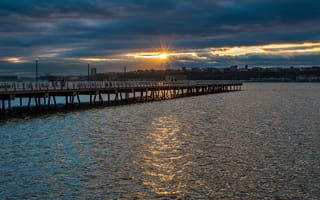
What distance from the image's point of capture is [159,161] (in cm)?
2197

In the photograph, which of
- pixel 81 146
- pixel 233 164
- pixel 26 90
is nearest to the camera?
pixel 233 164

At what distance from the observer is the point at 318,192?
16.6 metres

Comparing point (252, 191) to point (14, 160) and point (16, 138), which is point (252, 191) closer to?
point (14, 160)

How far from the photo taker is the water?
16.9 meters

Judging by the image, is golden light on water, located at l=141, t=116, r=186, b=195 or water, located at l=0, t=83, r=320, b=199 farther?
golden light on water, located at l=141, t=116, r=186, b=195

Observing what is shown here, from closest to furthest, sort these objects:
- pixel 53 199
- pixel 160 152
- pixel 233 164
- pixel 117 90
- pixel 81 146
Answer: pixel 53 199 → pixel 233 164 → pixel 160 152 → pixel 81 146 → pixel 117 90

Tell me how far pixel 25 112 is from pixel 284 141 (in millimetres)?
31295

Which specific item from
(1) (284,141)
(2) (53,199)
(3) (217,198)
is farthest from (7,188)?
(1) (284,141)

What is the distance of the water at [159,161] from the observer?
16.9 meters

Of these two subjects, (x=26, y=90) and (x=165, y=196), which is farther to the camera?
(x=26, y=90)

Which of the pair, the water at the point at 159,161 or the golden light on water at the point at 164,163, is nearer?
the water at the point at 159,161

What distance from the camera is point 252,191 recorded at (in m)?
16.8

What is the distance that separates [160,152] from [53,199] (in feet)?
31.1

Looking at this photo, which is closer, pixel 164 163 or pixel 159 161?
pixel 164 163
